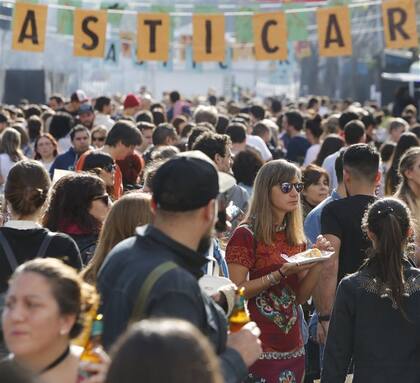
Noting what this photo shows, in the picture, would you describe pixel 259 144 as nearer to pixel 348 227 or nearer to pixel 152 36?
pixel 348 227

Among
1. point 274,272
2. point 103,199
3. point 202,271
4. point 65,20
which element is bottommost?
point 274,272

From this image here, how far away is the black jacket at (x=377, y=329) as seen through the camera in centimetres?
581

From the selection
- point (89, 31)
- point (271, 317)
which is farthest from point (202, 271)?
point (89, 31)

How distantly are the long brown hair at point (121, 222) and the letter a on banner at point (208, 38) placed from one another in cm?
1471

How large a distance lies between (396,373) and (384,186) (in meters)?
5.01

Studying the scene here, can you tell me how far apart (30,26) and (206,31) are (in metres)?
2.84

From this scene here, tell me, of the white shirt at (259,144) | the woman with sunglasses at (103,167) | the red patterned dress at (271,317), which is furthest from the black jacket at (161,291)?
the white shirt at (259,144)

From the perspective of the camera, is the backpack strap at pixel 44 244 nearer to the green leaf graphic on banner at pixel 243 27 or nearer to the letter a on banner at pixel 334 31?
the letter a on banner at pixel 334 31

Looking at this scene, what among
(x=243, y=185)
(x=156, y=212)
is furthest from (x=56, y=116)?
(x=156, y=212)

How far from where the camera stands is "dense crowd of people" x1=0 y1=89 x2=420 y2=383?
3.88 m

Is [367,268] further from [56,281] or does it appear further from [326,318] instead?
[56,281]

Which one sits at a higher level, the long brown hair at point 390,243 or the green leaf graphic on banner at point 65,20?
the green leaf graphic on banner at point 65,20

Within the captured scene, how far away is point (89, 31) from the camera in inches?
792

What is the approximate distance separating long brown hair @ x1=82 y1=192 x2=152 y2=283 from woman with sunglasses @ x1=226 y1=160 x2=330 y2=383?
1.11 m
